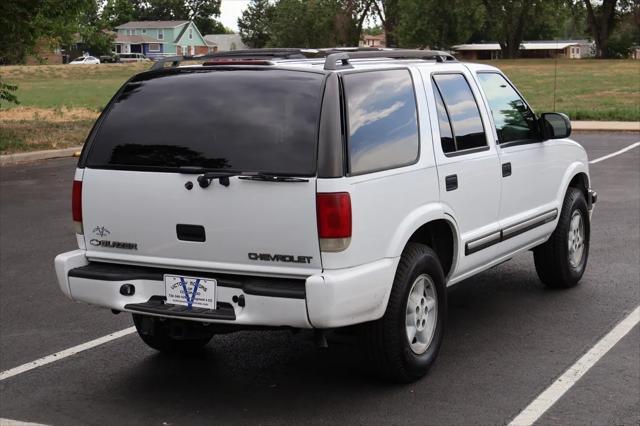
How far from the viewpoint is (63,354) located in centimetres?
652

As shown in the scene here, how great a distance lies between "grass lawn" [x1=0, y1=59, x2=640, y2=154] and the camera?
21.0 meters

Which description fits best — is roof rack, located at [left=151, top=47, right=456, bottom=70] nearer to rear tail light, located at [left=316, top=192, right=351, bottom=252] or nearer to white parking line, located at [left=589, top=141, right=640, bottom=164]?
rear tail light, located at [left=316, top=192, right=351, bottom=252]

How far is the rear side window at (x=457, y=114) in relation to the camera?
6277 mm

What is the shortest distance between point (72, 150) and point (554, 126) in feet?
43.4

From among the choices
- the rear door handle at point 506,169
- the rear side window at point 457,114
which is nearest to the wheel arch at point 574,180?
the rear door handle at point 506,169

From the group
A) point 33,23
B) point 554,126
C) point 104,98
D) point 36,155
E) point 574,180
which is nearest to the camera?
point 554,126

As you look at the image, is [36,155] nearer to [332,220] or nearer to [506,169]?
[506,169]

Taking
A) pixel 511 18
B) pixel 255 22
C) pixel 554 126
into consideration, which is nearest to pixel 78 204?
pixel 554 126

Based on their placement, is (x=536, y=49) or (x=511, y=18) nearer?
(x=511, y=18)

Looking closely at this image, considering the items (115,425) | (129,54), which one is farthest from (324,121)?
(129,54)

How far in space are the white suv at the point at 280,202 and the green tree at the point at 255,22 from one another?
453 ft

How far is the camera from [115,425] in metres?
5.22

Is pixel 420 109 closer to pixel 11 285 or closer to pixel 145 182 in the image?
pixel 145 182

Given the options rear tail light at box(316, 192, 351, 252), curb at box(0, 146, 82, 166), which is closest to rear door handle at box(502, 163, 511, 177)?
rear tail light at box(316, 192, 351, 252)
